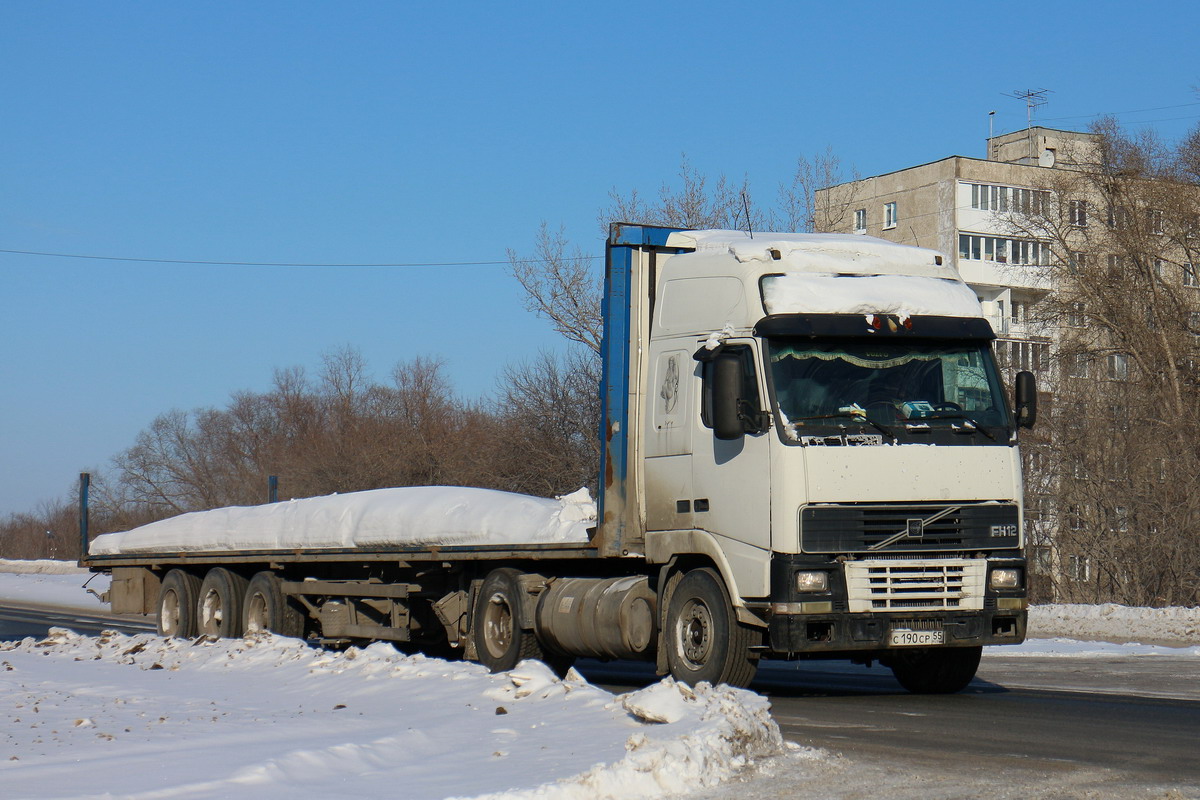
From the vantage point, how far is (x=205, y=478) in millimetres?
80625

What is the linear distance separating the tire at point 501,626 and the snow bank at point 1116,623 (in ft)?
30.9

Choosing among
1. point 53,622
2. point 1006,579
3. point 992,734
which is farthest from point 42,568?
point 992,734

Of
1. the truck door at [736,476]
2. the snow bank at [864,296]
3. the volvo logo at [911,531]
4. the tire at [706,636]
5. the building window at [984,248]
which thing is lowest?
the tire at [706,636]

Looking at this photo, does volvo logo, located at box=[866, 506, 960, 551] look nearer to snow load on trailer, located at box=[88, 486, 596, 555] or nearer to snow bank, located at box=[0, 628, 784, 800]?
snow bank, located at box=[0, 628, 784, 800]

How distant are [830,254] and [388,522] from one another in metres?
6.08

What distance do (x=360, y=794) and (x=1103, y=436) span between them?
25.4 meters

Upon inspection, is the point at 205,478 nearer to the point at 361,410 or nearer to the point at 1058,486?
the point at 361,410

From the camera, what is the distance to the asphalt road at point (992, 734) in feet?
23.0

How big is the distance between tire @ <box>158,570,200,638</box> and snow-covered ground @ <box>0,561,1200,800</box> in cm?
593

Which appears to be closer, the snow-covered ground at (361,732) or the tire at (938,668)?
the snow-covered ground at (361,732)

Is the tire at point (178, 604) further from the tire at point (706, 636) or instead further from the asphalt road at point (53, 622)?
the tire at point (706, 636)

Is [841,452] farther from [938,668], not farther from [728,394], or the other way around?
[938,668]

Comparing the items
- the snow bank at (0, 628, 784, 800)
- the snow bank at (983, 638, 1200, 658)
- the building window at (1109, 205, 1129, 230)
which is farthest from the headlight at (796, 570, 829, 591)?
the building window at (1109, 205, 1129, 230)

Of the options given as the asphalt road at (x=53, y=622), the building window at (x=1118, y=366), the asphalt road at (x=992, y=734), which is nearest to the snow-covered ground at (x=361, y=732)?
the asphalt road at (x=992, y=734)
